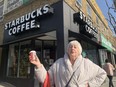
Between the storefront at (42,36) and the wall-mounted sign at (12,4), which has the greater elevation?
the wall-mounted sign at (12,4)

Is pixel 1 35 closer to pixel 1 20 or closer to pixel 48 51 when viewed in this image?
pixel 1 20

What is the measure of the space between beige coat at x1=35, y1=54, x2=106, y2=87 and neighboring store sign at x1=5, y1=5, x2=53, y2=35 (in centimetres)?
628

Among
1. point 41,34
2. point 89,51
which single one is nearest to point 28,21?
point 41,34

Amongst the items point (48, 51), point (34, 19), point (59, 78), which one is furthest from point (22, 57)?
point (59, 78)

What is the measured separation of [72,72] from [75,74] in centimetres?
5

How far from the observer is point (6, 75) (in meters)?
11.2

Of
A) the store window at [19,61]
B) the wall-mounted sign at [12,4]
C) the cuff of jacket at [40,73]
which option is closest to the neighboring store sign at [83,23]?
the store window at [19,61]

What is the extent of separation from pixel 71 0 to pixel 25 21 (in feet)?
9.63

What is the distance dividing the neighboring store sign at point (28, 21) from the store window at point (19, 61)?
86 cm

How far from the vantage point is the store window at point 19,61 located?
9664mm

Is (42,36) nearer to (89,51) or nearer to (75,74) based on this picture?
(89,51)

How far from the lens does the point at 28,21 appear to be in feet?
31.4

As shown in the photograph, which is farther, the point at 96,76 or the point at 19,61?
the point at 19,61

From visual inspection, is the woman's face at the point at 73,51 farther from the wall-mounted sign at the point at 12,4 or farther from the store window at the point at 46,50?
the wall-mounted sign at the point at 12,4
